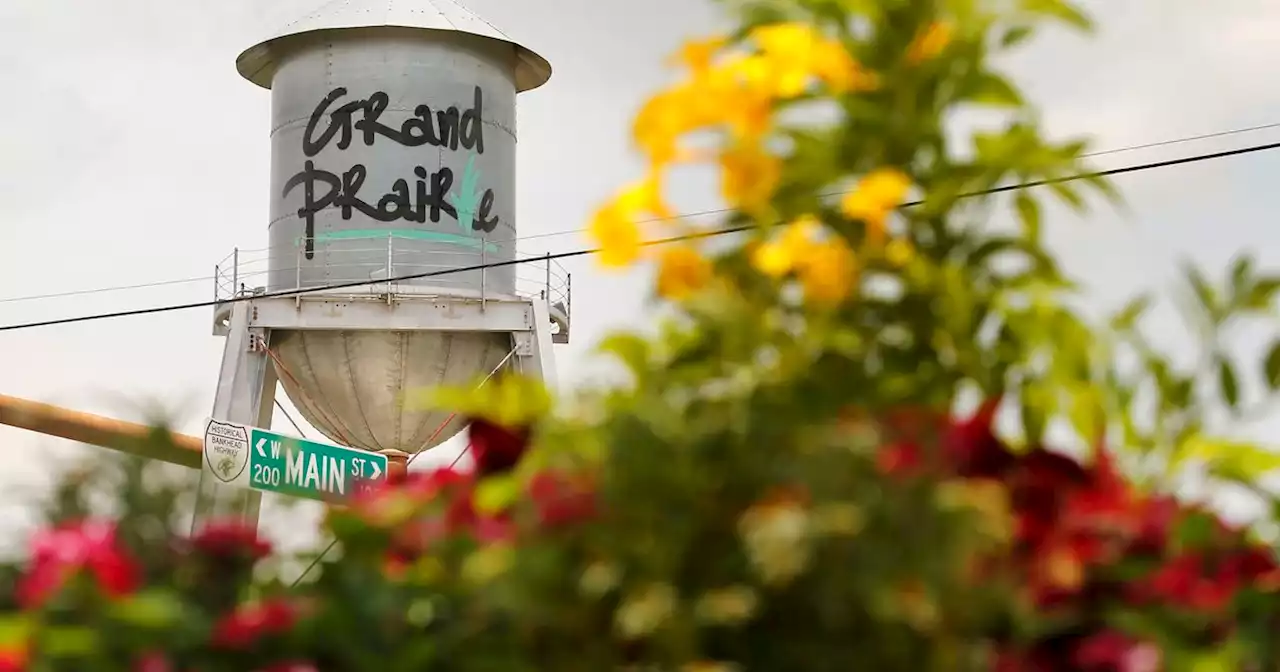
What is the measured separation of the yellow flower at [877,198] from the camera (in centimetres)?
136

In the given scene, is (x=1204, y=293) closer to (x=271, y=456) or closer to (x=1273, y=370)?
(x=1273, y=370)

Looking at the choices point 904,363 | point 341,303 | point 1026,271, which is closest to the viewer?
point 904,363

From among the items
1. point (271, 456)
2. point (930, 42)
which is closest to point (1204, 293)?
point (930, 42)

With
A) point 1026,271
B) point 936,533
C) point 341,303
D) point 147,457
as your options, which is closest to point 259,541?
point 147,457

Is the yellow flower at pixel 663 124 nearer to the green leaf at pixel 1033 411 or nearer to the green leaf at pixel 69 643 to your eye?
the green leaf at pixel 1033 411

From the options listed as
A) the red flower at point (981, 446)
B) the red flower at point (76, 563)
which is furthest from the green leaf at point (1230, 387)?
the red flower at point (76, 563)

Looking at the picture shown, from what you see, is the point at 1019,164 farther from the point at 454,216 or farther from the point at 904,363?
the point at 454,216

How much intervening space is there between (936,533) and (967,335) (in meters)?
0.33

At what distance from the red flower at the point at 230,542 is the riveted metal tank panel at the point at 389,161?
51.2 feet

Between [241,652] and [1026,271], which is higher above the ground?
[1026,271]

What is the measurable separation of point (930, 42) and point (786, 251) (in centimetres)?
30

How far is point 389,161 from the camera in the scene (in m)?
17.0

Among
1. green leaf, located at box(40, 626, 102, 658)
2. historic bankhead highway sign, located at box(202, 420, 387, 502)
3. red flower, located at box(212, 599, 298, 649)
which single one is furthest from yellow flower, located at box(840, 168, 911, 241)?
historic bankhead highway sign, located at box(202, 420, 387, 502)

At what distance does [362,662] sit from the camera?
1294 mm
